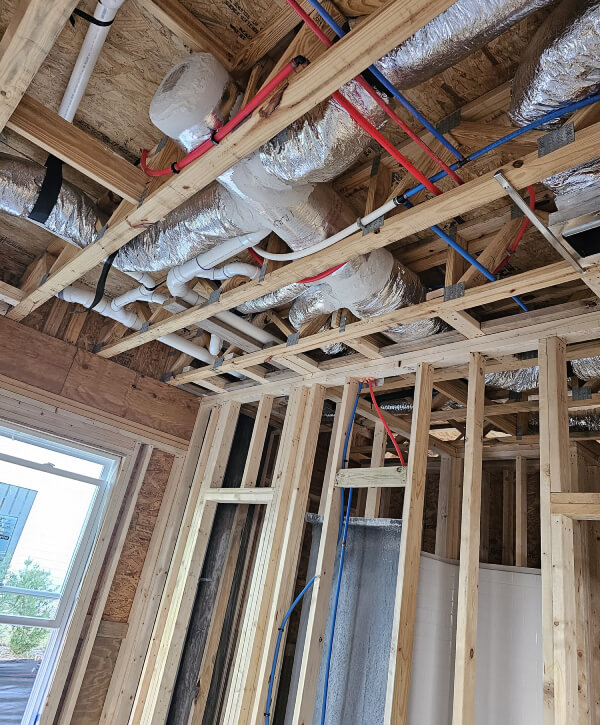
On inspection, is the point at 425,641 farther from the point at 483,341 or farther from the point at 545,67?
the point at 545,67

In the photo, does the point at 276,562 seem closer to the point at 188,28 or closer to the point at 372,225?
the point at 372,225

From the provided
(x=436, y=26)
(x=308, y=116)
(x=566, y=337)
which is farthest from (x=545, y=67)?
(x=566, y=337)

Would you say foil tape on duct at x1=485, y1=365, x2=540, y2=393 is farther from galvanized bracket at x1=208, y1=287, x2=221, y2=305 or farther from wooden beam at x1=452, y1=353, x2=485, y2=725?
galvanized bracket at x1=208, y1=287, x2=221, y2=305

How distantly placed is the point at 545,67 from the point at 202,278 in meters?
1.88

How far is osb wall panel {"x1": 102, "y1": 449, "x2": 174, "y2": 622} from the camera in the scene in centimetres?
363

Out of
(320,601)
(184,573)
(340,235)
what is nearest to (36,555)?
(184,573)

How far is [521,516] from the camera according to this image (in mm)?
3582

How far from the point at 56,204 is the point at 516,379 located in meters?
2.53

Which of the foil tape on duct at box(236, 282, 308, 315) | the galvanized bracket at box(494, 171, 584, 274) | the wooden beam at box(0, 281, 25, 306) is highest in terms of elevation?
the foil tape on duct at box(236, 282, 308, 315)

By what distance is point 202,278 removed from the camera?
111 inches

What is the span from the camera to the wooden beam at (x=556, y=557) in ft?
5.70

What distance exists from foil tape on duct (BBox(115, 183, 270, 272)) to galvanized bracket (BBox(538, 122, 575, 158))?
993mm

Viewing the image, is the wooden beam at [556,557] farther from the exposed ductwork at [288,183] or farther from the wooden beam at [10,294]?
the wooden beam at [10,294]

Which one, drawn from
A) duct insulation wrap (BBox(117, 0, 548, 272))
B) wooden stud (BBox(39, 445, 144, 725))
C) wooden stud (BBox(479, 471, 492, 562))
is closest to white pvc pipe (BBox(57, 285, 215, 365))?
wooden stud (BBox(39, 445, 144, 725))
